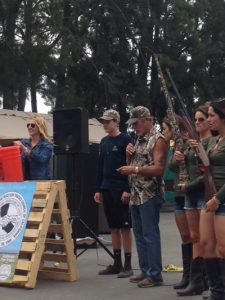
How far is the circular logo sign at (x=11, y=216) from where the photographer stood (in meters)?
7.23

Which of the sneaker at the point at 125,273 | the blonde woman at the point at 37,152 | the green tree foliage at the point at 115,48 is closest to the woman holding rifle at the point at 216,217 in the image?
the sneaker at the point at 125,273

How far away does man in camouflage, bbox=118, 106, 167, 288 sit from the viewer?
22.4ft

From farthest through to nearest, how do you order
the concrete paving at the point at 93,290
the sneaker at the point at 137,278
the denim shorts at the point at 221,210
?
the sneaker at the point at 137,278 → the concrete paving at the point at 93,290 → the denim shorts at the point at 221,210

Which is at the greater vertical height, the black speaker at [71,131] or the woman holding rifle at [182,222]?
the black speaker at [71,131]

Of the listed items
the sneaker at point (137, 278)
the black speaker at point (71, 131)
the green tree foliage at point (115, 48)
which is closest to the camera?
the sneaker at point (137, 278)

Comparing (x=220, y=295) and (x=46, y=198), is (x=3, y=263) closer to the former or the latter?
(x=46, y=198)

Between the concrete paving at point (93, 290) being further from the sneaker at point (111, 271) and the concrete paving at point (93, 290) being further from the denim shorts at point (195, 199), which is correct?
the denim shorts at point (195, 199)

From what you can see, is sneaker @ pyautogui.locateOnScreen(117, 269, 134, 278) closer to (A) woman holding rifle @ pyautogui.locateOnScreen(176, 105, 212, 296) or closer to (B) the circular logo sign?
(A) woman holding rifle @ pyautogui.locateOnScreen(176, 105, 212, 296)

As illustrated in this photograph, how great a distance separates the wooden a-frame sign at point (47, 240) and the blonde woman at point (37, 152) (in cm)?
57

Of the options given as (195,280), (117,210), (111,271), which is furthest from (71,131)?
(195,280)

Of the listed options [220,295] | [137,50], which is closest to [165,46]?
[137,50]

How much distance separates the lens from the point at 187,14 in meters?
23.9

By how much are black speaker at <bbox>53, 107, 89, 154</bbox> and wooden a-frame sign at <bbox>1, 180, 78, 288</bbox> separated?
3.20 feet

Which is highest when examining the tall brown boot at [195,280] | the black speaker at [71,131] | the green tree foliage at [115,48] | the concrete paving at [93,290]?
the green tree foliage at [115,48]
